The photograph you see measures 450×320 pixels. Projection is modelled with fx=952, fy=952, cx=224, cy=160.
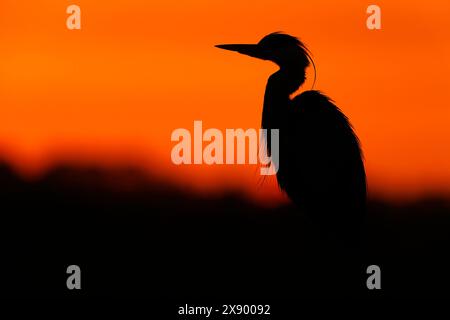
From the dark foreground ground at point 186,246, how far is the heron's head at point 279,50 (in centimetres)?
115

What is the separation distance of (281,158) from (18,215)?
113 inches

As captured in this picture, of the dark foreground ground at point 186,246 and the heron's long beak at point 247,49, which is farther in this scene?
the heron's long beak at point 247,49

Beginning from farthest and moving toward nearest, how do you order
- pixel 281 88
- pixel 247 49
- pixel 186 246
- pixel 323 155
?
pixel 186 246 < pixel 247 49 < pixel 323 155 < pixel 281 88

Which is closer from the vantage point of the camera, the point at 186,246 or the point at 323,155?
the point at 323,155

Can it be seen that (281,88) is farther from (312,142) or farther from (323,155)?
(323,155)

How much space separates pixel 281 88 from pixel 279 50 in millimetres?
340

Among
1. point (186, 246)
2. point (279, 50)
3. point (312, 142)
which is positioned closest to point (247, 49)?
point (279, 50)

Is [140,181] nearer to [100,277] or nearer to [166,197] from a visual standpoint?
[166,197]

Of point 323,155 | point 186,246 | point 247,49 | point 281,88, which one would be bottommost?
point 186,246

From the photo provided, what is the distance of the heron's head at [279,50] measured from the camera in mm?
6809

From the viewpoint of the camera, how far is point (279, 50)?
6.90 metres

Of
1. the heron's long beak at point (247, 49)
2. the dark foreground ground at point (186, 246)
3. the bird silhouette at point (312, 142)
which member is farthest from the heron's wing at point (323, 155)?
the heron's long beak at point (247, 49)

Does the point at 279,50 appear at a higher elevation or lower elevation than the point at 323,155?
higher

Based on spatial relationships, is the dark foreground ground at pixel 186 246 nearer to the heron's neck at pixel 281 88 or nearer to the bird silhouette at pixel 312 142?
the bird silhouette at pixel 312 142
